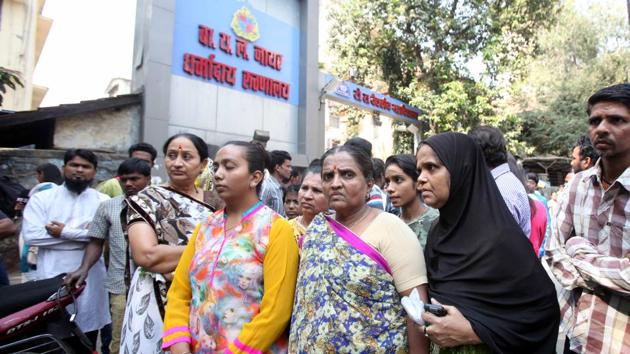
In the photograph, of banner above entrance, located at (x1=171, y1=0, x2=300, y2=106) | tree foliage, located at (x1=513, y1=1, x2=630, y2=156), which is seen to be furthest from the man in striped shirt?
tree foliage, located at (x1=513, y1=1, x2=630, y2=156)

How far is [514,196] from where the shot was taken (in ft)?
8.68

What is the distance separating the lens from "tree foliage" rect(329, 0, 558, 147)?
1482 centimetres

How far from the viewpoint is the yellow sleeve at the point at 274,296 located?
69.0 inches

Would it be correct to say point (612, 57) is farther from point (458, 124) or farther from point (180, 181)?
point (180, 181)

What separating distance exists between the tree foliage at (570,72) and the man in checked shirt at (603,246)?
17287mm

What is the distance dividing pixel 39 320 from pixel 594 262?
3.29 metres

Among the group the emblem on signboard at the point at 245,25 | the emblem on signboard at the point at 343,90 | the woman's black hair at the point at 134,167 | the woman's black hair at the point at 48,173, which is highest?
the emblem on signboard at the point at 245,25

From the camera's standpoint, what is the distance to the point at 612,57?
1880 cm

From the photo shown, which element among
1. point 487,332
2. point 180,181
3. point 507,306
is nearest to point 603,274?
point 507,306

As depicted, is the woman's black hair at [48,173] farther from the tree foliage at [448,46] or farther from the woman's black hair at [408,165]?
the tree foliage at [448,46]

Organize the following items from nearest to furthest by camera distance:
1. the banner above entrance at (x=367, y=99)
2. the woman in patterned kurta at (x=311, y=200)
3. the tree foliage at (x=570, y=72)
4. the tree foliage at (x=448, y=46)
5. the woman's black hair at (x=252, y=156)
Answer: the woman's black hair at (x=252, y=156) < the woman in patterned kurta at (x=311, y=200) < the banner above entrance at (x=367, y=99) < the tree foliage at (x=448, y=46) < the tree foliage at (x=570, y=72)

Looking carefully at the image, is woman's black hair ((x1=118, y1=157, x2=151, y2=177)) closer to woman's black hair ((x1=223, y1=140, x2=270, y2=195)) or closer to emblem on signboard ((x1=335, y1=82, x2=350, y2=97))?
woman's black hair ((x1=223, y1=140, x2=270, y2=195))

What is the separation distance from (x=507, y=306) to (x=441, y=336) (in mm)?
276

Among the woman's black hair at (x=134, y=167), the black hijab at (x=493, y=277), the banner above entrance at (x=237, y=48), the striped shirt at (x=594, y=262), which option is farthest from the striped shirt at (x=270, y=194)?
the banner above entrance at (x=237, y=48)
